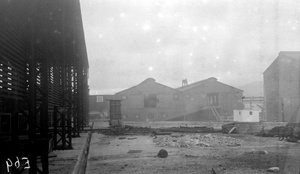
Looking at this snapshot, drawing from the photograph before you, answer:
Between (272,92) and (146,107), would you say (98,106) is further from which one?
(272,92)

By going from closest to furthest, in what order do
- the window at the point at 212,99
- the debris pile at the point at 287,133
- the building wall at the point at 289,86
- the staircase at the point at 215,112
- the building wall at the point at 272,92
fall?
the debris pile at the point at 287,133 → the building wall at the point at 289,86 → the building wall at the point at 272,92 → the staircase at the point at 215,112 → the window at the point at 212,99

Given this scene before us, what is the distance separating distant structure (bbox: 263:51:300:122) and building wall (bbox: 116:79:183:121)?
585 inches

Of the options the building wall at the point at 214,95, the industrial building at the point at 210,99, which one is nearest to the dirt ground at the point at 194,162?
the industrial building at the point at 210,99

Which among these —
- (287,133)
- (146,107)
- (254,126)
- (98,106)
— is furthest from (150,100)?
(287,133)

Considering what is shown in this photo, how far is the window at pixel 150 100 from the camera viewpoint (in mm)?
48000

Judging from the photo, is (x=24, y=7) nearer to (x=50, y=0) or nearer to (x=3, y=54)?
(x=3, y=54)

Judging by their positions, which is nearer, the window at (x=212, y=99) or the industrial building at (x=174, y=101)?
the industrial building at (x=174, y=101)

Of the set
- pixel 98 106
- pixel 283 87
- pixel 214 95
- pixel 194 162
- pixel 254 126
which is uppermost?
pixel 283 87

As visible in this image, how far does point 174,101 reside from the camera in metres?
48.1

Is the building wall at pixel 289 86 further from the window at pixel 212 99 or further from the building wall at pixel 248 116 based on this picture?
the window at pixel 212 99

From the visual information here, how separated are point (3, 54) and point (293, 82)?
3421 centimetres

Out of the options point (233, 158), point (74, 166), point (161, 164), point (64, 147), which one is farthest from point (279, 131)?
point (74, 166)

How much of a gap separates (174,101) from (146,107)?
4948mm

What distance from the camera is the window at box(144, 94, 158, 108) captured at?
157 ft
